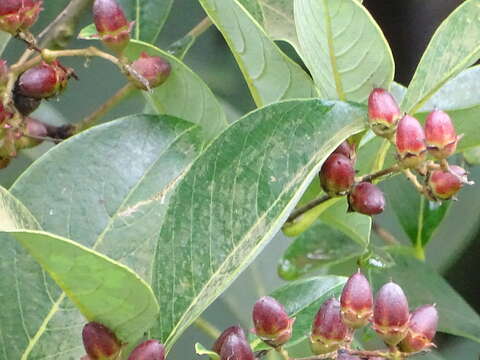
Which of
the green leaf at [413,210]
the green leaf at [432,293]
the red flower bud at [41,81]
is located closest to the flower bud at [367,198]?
the red flower bud at [41,81]

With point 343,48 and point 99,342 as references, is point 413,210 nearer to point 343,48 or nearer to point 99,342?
point 343,48

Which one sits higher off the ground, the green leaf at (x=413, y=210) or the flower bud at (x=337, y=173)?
the flower bud at (x=337, y=173)

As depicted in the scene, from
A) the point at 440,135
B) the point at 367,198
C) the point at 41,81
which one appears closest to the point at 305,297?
the point at 367,198

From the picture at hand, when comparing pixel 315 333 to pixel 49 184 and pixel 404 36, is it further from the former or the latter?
pixel 404 36

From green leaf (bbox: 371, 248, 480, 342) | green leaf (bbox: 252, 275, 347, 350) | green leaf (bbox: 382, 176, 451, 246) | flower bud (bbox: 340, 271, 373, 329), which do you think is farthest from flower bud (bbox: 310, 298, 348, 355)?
green leaf (bbox: 382, 176, 451, 246)

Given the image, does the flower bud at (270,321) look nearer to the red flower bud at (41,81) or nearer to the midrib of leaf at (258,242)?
the midrib of leaf at (258,242)
